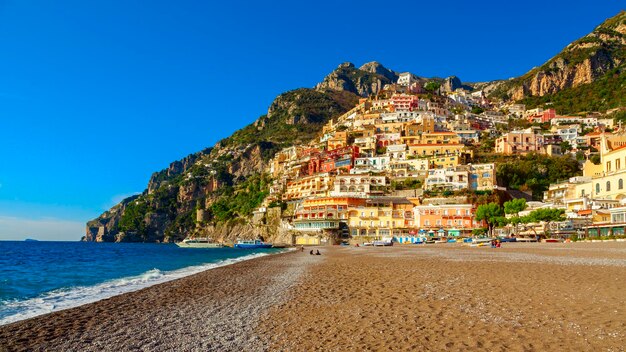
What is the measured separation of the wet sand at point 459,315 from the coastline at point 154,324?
3.18ft

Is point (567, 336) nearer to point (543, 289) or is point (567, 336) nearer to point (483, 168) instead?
point (543, 289)

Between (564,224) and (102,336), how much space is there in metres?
64.1

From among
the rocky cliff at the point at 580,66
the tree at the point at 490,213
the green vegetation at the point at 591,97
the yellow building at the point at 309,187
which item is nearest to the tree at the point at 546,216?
the tree at the point at 490,213

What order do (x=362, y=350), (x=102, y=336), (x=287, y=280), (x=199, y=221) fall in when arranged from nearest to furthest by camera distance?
(x=362, y=350)
(x=102, y=336)
(x=287, y=280)
(x=199, y=221)

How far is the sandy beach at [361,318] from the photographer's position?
9.44 m

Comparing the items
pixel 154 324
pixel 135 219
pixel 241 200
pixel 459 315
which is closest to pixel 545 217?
pixel 459 315

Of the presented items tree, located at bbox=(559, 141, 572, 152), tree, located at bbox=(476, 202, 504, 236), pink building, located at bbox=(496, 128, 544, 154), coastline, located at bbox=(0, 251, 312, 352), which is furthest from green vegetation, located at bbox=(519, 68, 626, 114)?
coastline, located at bbox=(0, 251, 312, 352)

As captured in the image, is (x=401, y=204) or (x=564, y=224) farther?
(x=401, y=204)

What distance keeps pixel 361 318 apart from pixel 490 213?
7001cm

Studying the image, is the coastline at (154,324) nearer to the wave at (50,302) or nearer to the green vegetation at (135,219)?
the wave at (50,302)

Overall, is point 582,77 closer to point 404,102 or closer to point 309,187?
point 404,102

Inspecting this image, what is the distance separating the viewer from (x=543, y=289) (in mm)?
15516

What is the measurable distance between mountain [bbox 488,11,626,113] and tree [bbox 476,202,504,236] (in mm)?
99130

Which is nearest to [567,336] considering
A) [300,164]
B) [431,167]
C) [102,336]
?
[102,336]
